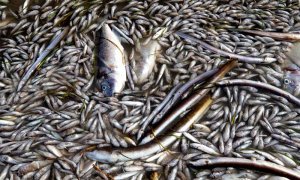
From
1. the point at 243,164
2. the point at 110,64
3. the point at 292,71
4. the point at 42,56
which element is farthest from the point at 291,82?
the point at 42,56

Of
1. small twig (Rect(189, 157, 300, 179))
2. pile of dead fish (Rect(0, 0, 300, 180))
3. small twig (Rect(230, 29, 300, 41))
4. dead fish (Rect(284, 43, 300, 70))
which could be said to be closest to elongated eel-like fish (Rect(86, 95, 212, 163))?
pile of dead fish (Rect(0, 0, 300, 180))

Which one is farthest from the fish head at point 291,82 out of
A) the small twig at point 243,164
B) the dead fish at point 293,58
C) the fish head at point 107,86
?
the fish head at point 107,86

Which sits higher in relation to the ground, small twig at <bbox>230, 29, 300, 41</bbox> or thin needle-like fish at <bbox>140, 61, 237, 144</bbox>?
small twig at <bbox>230, 29, 300, 41</bbox>

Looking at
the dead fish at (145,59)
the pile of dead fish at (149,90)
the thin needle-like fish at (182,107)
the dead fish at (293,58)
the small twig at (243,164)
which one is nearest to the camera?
the small twig at (243,164)

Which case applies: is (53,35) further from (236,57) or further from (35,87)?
(236,57)

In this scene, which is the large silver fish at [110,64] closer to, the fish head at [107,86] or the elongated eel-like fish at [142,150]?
the fish head at [107,86]

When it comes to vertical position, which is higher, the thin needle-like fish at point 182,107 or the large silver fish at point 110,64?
the large silver fish at point 110,64

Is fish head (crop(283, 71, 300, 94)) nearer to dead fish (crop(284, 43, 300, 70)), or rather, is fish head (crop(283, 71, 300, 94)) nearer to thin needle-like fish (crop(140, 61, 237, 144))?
dead fish (crop(284, 43, 300, 70))
